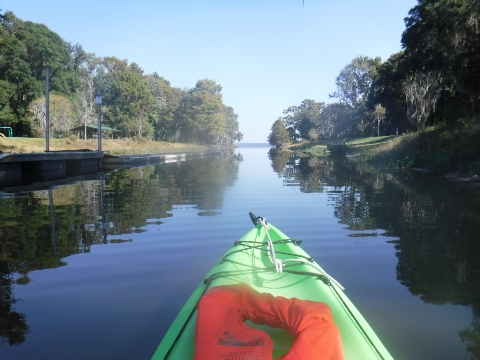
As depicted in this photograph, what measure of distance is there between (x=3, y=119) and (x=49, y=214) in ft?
133

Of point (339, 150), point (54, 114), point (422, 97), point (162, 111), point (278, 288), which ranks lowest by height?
point (278, 288)

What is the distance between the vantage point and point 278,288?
3.79m

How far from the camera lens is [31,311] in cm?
460

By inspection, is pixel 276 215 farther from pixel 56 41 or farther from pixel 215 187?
pixel 56 41

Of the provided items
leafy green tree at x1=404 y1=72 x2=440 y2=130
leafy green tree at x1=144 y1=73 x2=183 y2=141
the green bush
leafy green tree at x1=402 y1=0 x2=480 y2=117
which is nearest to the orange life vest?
leafy green tree at x1=402 y1=0 x2=480 y2=117

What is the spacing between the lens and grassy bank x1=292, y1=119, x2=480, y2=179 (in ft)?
63.0

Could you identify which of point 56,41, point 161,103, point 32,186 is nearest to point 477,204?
point 32,186

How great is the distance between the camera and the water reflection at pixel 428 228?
5.23 meters

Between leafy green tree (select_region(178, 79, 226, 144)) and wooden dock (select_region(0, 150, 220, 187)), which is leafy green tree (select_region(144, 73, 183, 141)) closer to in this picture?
leafy green tree (select_region(178, 79, 226, 144))

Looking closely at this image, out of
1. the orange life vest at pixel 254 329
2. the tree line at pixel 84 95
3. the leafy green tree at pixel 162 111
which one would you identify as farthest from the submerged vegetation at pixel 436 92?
the leafy green tree at pixel 162 111

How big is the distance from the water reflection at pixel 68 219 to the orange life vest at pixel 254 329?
2212 mm

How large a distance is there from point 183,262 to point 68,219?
177 inches

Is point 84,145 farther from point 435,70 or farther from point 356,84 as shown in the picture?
point 356,84

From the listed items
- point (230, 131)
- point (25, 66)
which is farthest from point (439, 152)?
point (230, 131)
